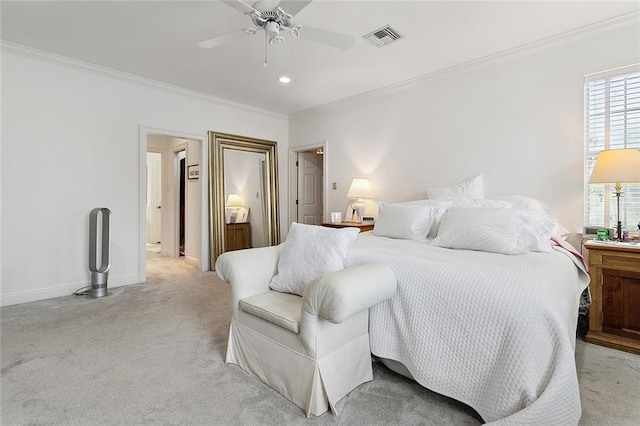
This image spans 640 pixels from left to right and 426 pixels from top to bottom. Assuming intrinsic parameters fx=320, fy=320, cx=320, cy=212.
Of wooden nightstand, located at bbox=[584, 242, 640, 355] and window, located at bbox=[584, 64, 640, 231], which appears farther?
window, located at bbox=[584, 64, 640, 231]

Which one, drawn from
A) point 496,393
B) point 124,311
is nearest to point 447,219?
point 496,393

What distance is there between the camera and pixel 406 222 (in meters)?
2.86

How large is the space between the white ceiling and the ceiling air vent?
0.06m

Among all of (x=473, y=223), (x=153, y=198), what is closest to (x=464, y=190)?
(x=473, y=223)

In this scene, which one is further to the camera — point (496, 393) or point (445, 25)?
point (445, 25)

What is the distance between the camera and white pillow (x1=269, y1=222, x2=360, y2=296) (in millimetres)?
1982

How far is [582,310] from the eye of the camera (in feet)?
9.04

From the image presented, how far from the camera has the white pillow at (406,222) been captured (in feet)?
9.18

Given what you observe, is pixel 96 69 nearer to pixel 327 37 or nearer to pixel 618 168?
pixel 327 37

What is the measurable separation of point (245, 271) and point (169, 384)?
0.75 m

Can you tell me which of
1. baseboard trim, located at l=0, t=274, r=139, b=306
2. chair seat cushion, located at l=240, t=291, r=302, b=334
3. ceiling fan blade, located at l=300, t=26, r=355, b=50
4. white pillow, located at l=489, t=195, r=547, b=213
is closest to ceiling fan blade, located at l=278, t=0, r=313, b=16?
ceiling fan blade, located at l=300, t=26, r=355, b=50

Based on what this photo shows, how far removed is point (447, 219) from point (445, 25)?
165 centimetres

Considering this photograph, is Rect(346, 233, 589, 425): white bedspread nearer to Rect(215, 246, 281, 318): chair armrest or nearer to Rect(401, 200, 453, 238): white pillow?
Rect(215, 246, 281, 318): chair armrest

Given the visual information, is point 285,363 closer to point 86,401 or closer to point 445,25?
point 86,401
